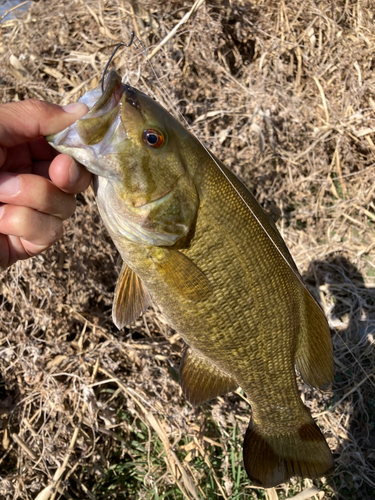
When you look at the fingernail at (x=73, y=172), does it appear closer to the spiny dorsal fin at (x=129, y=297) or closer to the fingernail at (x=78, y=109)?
the fingernail at (x=78, y=109)

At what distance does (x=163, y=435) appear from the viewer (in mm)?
2623

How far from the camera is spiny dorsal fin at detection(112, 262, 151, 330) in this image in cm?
166

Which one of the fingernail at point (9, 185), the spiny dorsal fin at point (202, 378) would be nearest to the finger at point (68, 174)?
the fingernail at point (9, 185)

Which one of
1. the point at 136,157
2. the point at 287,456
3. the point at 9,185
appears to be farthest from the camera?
the point at 287,456

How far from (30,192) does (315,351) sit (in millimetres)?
1411

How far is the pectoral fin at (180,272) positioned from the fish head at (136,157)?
63 millimetres

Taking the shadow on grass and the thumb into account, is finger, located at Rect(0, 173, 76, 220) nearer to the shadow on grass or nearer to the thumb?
the thumb

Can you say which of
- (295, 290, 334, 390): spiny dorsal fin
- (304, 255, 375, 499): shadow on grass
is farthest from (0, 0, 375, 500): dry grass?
(295, 290, 334, 390): spiny dorsal fin

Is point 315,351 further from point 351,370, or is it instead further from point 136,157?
point 351,370

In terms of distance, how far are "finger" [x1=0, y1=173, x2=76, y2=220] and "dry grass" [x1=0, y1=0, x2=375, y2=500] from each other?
1.32m

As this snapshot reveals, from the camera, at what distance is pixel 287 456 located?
6.06 ft

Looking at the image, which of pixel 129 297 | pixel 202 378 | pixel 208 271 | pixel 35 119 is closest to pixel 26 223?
pixel 35 119

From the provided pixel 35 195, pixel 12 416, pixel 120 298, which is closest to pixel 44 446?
pixel 12 416

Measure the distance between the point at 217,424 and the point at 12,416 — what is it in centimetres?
145
